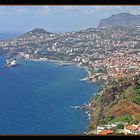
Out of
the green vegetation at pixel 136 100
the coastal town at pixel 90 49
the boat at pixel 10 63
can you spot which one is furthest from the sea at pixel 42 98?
the green vegetation at pixel 136 100

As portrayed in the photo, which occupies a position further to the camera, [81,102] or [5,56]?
[5,56]

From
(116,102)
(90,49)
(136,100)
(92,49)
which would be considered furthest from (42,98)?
(136,100)

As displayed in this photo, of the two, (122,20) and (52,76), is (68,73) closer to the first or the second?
(52,76)

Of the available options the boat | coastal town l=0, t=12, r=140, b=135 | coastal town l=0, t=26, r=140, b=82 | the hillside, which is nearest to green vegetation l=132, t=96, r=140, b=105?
the hillside

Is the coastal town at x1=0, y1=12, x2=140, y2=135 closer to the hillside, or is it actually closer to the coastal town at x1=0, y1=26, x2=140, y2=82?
the coastal town at x1=0, y1=26, x2=140, y2=82

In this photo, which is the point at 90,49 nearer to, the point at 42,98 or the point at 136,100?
the point at 42,98
